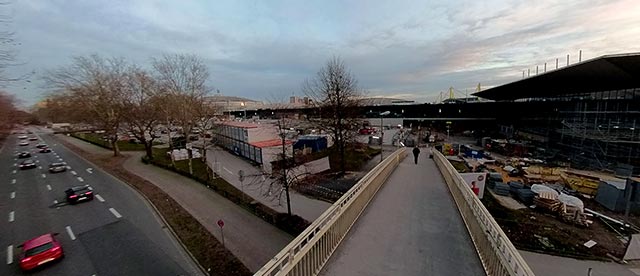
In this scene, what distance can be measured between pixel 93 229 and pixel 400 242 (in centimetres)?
1359

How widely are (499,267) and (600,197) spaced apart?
65.8 feet

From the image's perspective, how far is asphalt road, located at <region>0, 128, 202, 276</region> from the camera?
912cm

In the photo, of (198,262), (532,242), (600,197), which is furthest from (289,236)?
(600,197)

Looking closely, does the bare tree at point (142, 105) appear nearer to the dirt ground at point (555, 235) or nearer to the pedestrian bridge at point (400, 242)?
the pedestrian bridge at point (400, 242)

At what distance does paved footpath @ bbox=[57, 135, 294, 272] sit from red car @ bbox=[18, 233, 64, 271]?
4.92 metres

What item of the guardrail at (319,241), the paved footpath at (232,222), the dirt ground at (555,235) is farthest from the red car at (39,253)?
the dirt ground at (555,235)

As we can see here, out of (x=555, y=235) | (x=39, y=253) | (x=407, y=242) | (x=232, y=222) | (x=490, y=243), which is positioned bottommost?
(x=555, y=235)

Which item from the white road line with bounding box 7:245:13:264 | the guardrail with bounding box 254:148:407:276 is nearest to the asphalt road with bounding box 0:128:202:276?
the white road line with bounding box 7:245:13:264

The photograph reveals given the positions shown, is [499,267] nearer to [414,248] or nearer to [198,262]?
[414,248]

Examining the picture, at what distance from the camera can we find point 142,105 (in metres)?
27.6

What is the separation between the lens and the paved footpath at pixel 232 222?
10.1m

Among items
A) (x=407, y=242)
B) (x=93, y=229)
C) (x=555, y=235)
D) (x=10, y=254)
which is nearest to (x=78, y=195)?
(x=93, y=229)

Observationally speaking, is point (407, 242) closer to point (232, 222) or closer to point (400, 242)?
point (400, 242)

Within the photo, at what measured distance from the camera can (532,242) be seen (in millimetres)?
11055
